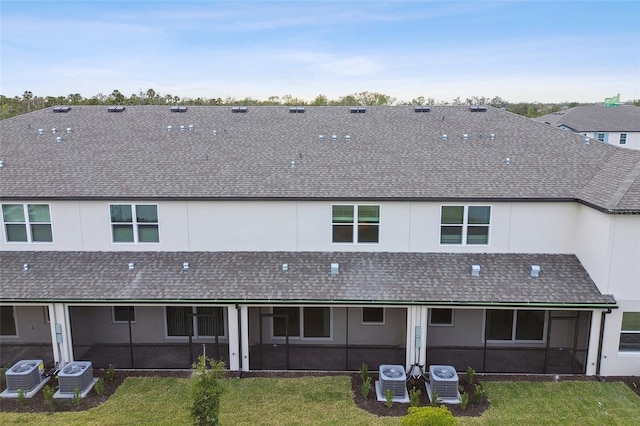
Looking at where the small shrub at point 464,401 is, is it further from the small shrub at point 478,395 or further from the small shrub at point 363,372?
the small shrub at point 363,372

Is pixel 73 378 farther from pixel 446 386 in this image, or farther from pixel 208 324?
pixel 446 386

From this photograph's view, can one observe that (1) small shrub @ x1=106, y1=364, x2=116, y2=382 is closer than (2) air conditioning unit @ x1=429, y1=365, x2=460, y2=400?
No

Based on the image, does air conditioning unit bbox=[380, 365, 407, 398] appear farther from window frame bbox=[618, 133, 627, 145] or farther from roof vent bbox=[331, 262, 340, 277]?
window frame bbox=[618, 133, 627, 145]

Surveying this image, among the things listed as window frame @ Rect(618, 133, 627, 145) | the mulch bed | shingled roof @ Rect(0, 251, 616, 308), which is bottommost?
the mulch bed

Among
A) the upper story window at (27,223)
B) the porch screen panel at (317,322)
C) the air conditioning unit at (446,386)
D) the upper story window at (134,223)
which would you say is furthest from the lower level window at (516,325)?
the upper story window at (27,223)

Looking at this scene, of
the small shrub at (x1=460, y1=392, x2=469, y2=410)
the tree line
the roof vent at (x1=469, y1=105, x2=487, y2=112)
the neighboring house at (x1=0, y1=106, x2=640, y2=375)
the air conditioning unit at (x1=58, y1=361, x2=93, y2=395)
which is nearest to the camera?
the small shrub at (x1=460, y1=392, x2=469, y2=410)

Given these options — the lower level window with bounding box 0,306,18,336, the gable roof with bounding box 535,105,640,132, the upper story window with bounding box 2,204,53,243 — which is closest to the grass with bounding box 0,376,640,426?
the lower level window with bounding box 0,306,18,336

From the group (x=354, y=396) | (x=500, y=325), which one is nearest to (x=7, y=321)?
(x=354, y=396)
